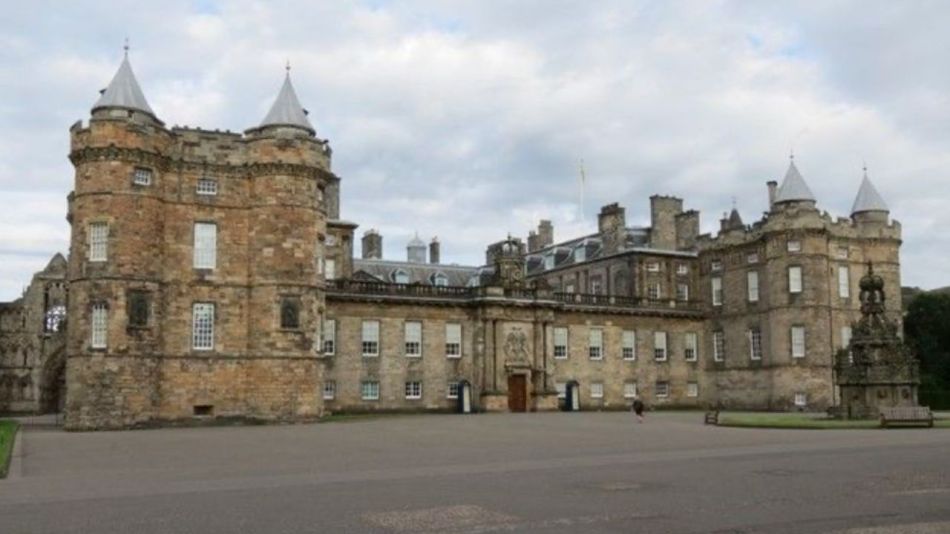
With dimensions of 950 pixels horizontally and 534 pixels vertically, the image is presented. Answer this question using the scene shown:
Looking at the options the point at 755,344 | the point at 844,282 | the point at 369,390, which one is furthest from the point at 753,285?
the point at 369,390

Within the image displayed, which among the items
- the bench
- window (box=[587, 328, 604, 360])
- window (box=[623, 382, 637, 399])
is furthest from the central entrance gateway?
the bench

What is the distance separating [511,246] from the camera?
55344 mm

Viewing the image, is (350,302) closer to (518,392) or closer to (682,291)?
(518,392)

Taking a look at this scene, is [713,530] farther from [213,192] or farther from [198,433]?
[213,192]

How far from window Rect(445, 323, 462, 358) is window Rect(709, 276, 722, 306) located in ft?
59.9

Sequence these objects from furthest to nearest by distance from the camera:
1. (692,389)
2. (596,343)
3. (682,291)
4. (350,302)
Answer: (682,291) → (692,389) → (596,343) → (350,302)

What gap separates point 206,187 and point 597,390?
2776 centimetres

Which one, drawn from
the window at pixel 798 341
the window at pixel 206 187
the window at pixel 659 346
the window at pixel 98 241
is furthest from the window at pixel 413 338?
the window at pixel 798 341

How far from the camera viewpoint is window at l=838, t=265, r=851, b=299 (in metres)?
55.3

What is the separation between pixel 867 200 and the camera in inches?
Result: 2275

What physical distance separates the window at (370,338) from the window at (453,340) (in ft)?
14.3

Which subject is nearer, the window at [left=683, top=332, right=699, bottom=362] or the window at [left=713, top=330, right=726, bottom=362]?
the window at [left=713, top=330, right=726, bottom=362]

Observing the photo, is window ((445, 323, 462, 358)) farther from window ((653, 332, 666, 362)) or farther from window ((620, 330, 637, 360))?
window ((653, 332, 666, 362))

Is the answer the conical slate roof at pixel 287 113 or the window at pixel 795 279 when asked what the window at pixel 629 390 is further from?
the conical slate roof at pixel 287 113
